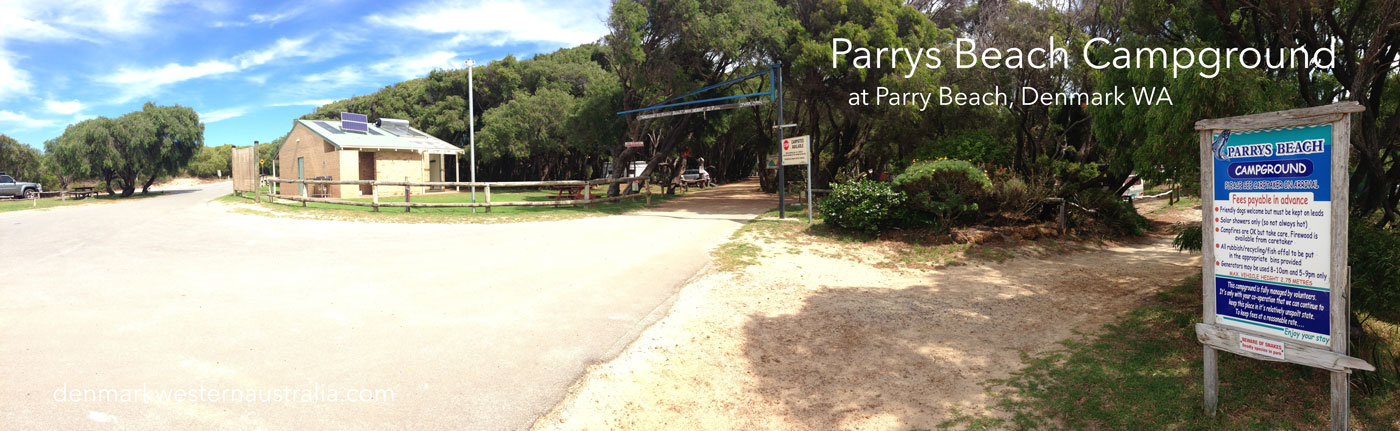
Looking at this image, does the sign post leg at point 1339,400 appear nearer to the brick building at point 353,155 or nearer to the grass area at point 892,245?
the grass area at point 892,245

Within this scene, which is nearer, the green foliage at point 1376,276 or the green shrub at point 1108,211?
the green foliage at point 1376,276

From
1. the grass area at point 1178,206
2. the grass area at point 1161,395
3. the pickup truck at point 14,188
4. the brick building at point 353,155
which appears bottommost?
the grass area at point 1161,395

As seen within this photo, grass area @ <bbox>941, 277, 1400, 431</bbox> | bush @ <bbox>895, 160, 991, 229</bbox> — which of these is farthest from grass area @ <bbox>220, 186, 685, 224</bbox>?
grass area @ <bbox>941, 277, 1400, 431</bbox>

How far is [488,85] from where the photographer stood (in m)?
40.2

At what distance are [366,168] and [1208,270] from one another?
2772 cm

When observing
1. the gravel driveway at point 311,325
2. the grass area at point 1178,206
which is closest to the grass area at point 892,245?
the gravel driveway at point 311,325

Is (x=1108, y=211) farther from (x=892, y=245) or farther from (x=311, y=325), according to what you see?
(x=311, y=325)

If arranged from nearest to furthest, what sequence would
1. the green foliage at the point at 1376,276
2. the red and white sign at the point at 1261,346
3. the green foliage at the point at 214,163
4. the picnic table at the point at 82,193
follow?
the red and white sign at the point at 1261,346
the green foliage at the point at 1376,276
the picnic table at the point at 82,193
the green foliage at the point at 214,163

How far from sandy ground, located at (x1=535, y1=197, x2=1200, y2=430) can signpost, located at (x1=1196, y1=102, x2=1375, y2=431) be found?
1.65m

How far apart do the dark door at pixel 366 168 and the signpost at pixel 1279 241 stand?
27200 mm

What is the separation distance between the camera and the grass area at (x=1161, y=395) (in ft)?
13.3

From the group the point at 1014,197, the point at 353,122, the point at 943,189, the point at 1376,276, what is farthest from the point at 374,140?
the point at 1376,276

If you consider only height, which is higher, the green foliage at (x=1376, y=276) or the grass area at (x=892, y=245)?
the green foliage at (x=1376, y=276)

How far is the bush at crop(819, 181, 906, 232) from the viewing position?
12578mm
